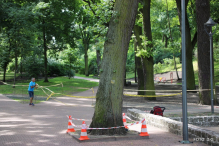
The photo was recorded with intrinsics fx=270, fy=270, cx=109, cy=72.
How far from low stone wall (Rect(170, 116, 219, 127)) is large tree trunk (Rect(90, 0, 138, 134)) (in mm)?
4329

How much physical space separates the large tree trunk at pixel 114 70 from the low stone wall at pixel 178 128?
197 cm

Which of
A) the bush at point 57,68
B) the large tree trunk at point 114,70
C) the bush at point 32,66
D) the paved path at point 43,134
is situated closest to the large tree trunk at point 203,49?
the paved path at point 43,134

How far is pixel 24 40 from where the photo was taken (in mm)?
27141

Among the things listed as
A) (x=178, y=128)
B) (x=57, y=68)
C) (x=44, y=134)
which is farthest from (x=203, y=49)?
(x=57, y=68)

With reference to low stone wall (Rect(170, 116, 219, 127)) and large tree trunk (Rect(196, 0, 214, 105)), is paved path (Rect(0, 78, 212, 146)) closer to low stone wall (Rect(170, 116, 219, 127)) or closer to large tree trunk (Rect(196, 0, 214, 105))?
low stone wall (Rect(170, 116, 219, 127))

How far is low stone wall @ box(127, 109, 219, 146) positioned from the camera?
752 cm

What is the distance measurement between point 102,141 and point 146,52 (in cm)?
1156

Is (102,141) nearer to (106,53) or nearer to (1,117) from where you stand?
(106,53)

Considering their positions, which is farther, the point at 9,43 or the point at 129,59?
the point at 129,59

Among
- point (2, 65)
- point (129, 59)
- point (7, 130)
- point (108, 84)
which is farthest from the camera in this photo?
point (129, 59)

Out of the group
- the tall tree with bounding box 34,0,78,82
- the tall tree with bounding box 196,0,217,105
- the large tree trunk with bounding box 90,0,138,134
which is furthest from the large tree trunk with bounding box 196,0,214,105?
the tall tree with bounding box 34,0,78,82

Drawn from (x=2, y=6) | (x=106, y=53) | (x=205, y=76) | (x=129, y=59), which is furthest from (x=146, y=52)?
(x=129, y=59)

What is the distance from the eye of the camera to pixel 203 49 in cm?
1678

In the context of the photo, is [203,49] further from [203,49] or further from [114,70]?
[114,70]
